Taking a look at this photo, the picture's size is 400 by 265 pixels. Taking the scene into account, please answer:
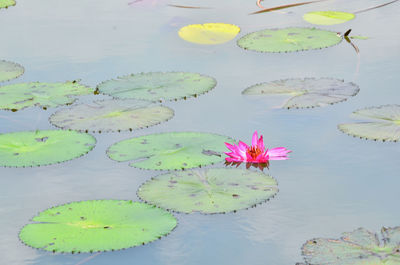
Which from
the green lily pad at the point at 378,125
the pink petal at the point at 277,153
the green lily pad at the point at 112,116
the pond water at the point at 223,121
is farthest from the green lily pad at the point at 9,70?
the green lily pad at the point at 378,125

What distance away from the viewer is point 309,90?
4.40m

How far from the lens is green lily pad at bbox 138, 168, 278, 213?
3.14m

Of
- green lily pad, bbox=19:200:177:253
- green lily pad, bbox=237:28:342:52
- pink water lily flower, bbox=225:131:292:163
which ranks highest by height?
green lily pad, bbox=237:28:342:52

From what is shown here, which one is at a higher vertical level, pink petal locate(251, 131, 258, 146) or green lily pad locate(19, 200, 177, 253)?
pink petal locate(251, 131, 258, 146)

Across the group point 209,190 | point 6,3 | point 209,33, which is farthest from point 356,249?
point 6,3

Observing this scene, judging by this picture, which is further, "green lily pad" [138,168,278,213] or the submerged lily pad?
the submerged lily pad

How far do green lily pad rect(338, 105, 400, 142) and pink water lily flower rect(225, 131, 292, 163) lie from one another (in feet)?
1.42

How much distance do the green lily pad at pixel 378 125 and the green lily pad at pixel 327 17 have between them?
1829 millimetres

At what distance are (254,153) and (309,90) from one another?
95 cm

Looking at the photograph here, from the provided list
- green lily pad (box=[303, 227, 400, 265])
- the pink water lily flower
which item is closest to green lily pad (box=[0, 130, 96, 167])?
the pink water lily flower

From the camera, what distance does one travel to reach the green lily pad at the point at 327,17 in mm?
5785

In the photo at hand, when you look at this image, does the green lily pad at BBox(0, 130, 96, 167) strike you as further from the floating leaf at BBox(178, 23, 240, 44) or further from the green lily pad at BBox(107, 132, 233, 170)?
the floating leaf at BBox(178, 23, 240, 44)

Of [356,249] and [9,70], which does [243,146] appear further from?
[9,70]

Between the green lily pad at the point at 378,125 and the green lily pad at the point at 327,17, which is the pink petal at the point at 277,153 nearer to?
the green lily pad at the point at 378,125
